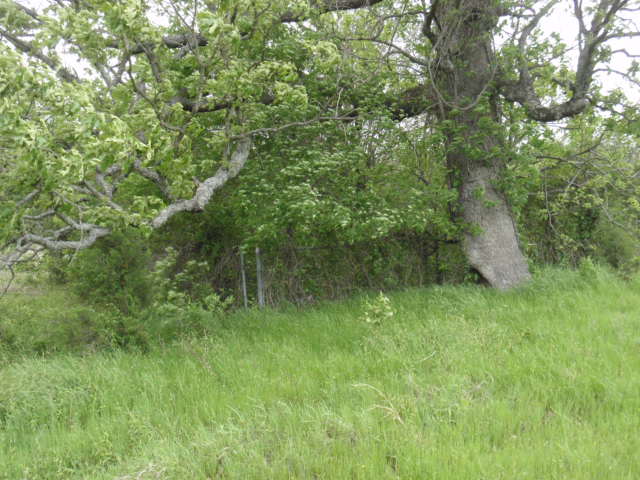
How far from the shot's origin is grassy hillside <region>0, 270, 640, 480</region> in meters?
2.94

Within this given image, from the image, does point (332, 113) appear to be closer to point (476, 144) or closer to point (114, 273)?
point (476, 144)

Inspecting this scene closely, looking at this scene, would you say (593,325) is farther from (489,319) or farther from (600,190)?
(600,190)

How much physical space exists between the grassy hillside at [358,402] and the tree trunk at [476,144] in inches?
58.7

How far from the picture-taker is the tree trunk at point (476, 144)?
7363 millimetres

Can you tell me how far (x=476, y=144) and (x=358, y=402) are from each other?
5421 mm

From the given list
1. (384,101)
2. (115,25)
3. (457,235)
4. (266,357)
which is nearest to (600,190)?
(457,235)

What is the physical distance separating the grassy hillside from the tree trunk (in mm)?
1491

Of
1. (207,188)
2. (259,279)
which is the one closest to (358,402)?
(207,188)

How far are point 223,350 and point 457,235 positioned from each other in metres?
4.88

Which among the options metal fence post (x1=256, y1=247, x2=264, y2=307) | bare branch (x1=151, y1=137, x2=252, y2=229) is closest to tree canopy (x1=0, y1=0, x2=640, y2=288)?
bare branch (x1=151, y1=137, x2=252, y2=229)

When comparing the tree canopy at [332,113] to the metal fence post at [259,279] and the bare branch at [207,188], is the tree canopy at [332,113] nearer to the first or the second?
the bare branch at [207,188]

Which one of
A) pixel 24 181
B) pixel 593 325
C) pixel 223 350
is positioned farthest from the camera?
pixel 223 350

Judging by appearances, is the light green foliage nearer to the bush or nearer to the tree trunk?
the tree trunk

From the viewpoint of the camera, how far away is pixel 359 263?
855 centimetres
